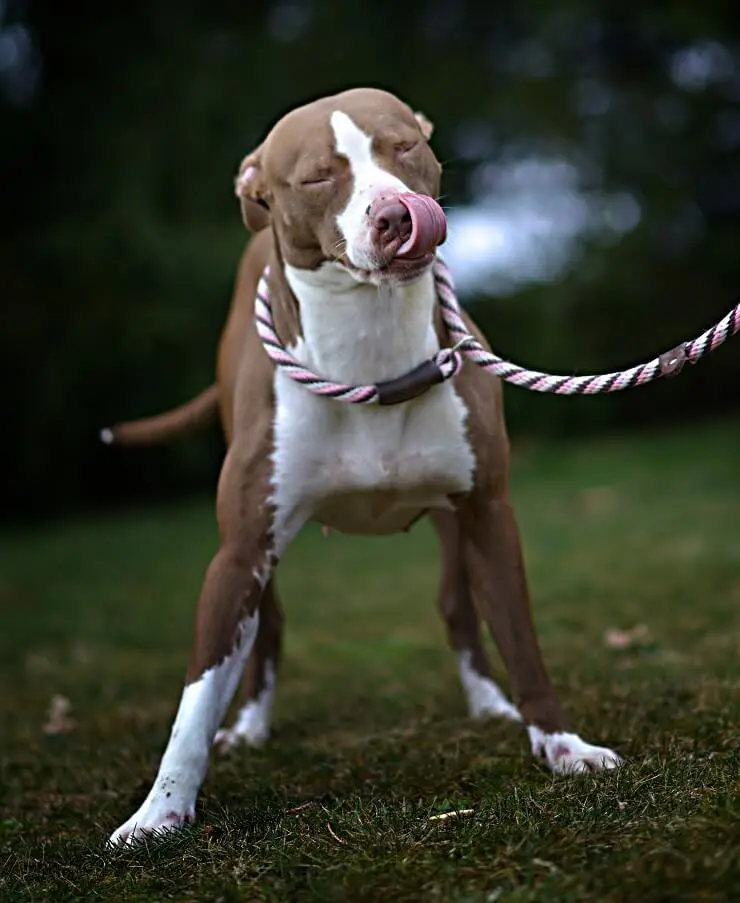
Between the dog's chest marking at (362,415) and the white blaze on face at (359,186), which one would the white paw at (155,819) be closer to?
the dog's chest marking at (362,415)

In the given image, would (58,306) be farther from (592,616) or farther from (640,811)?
(640,811)

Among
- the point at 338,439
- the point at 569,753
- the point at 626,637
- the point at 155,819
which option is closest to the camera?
the point at 155,819

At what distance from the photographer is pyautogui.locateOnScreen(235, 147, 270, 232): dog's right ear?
343 centimetres

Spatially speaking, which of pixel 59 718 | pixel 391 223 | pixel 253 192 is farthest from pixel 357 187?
pixel 59 718

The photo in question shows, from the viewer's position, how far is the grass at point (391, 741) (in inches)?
97.2

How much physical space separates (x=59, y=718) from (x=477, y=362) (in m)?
2.47

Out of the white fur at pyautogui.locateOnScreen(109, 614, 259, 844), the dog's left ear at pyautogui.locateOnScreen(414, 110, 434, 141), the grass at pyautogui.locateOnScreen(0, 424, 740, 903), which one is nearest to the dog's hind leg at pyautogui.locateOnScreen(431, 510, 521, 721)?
the grass at pyautogui.locateOnScreen(0, 424, 740, 903)

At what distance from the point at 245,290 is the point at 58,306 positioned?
8090 mm

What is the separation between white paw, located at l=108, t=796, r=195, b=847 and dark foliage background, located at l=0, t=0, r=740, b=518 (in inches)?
351

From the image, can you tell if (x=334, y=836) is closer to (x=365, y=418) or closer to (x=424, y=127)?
(x=365, y=418)

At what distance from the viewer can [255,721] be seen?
4.35 meters

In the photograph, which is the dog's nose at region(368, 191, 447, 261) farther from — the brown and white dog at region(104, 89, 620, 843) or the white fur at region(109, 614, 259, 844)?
the white fur at region(109, 614, 259, 844)

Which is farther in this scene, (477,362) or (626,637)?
(626,637)

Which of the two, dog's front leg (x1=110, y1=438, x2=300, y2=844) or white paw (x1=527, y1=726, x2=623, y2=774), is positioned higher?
dog's front leg (x1=110, y1=438, x2=300, y2=844)
